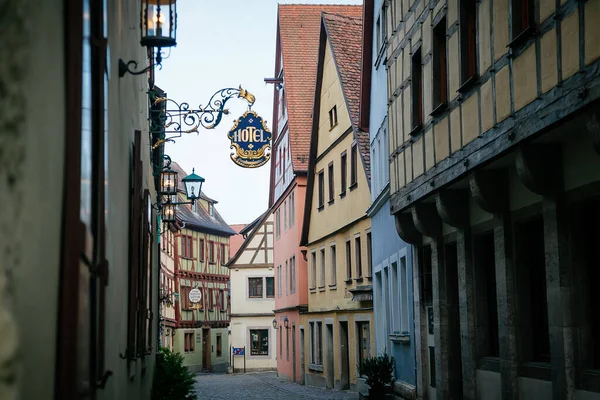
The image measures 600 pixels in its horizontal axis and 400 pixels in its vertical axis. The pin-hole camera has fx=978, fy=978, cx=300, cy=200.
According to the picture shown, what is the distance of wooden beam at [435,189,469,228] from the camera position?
597 inches

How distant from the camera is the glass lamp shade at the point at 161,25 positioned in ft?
30.3

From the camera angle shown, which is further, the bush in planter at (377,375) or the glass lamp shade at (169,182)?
the glass lamp shade at (169,182)

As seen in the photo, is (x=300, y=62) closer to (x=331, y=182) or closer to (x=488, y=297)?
(x=331, y=182)

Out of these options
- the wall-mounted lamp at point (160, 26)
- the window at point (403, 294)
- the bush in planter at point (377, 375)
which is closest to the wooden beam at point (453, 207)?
the window at point (403, 294)

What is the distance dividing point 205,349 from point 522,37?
178ft

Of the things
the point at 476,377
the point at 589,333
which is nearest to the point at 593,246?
the point at 589,333

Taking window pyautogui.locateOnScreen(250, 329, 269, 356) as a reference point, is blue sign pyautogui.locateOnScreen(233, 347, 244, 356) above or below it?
below

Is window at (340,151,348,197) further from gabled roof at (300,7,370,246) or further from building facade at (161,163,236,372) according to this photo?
building facade at (161,163,236,372)

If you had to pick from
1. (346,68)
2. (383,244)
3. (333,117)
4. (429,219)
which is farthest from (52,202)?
(333,117)

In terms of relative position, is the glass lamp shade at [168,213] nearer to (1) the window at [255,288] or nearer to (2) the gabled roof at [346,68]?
(2) the gabled roof at [346,68]

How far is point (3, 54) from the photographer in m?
2.70

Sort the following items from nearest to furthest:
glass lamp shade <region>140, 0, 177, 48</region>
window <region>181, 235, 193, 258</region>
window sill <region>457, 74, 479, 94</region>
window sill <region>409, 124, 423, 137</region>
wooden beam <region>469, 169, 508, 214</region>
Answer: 1. glass lamp shade <region>140, 0, 177, 48</region>
2. window sill <region>457, 74, 479, 94</region>
3. wooden beam <region>469, 169, 508, 214</region>
4. window sill <region>409, 124, 423, 137</region>
5. window <region>181, 235, 193, 258</region>

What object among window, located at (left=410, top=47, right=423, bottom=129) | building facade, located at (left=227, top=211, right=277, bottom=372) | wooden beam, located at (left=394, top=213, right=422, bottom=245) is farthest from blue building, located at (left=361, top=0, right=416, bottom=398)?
building facade, located at (left=227, top=211, right=277, bottom=372)

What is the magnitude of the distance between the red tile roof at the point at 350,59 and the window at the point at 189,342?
3113cm
